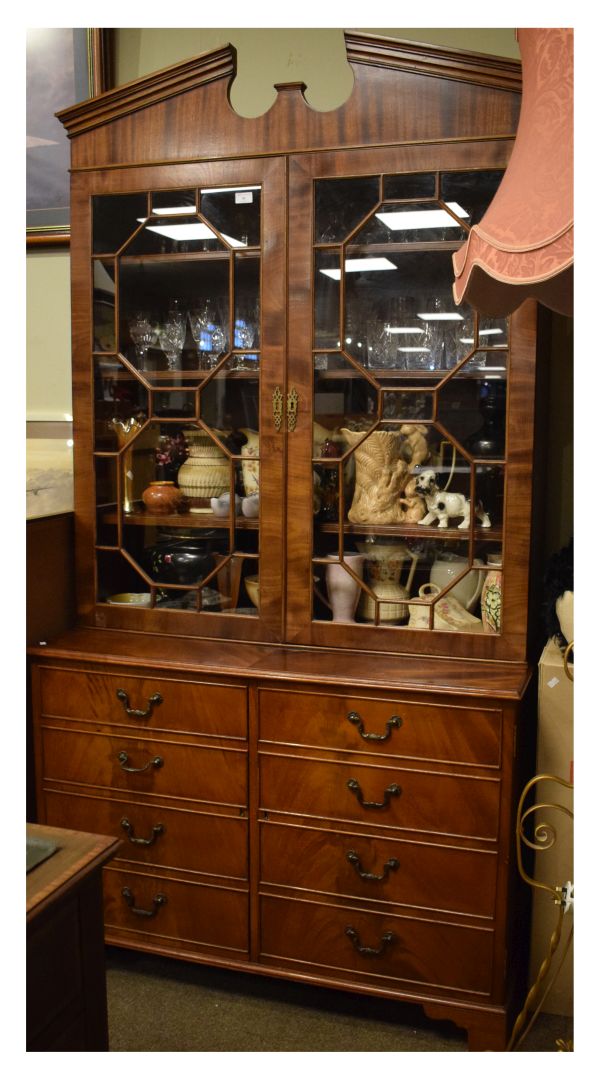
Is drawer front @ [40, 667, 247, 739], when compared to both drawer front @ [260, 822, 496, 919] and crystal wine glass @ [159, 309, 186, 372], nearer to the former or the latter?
drawer front @ [260, 822, 496, 919]

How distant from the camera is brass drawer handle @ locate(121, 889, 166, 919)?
225cm

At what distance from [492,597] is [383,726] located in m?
0.38

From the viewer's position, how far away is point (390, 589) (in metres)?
2.20

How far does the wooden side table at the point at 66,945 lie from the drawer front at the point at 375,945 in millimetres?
896

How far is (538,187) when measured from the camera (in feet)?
3.90

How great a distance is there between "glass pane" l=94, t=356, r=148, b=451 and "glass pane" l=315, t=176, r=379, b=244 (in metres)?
0.59

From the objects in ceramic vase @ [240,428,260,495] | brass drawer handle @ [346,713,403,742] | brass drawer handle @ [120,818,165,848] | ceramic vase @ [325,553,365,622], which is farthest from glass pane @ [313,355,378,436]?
brass drawer handle @ [120,818,165,848]

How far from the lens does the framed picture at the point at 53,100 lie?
8.91ft

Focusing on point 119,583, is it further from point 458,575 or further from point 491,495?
point 491,495

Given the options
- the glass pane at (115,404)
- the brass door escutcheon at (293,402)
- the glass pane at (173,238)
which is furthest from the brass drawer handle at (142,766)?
the glass pane at (173,238)

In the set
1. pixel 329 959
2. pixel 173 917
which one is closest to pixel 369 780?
pixel 329 959

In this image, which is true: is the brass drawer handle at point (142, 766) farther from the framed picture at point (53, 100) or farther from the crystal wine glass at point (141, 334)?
the framed picture at point (53, 100)

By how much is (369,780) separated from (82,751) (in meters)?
0.73

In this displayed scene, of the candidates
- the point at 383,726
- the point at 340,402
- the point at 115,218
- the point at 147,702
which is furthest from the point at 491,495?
the point at 115,218
